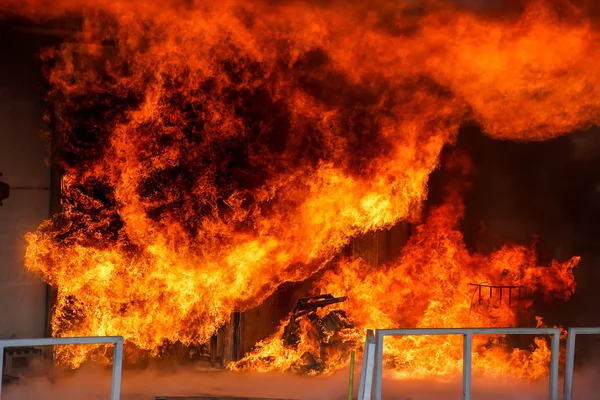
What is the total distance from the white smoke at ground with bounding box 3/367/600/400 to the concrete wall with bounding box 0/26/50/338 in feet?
2.75

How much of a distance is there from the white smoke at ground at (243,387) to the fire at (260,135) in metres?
0.41

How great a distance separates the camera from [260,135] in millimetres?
8688

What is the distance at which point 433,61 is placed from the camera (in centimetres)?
876

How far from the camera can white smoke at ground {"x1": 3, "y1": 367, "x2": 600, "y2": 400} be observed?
7199 millimetres

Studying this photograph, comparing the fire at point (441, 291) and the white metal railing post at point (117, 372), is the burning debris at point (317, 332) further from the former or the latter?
the white metal railing post at point (117, 372)

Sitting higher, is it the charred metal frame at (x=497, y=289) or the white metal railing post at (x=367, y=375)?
the charred metal frame at (x=497, y=289)

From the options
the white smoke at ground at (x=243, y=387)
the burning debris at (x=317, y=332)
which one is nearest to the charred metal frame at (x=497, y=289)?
the white smoke at ground at (x=243, y=387)

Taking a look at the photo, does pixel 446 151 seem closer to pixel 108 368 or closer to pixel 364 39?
pixel 364 39

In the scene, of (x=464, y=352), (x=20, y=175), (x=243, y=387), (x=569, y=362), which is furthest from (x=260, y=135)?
(x=569, y=362)

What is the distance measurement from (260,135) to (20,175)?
9.17 feet

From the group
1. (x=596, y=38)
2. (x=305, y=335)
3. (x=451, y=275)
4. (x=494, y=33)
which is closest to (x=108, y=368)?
(x=305, y=335)

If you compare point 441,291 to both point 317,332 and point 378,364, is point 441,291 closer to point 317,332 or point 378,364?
point 317,332

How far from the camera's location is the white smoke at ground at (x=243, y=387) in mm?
7199

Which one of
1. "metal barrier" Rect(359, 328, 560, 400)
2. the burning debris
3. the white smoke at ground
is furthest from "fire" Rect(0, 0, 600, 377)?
"metal barrier" Rect(359, 328, 560, 400)
